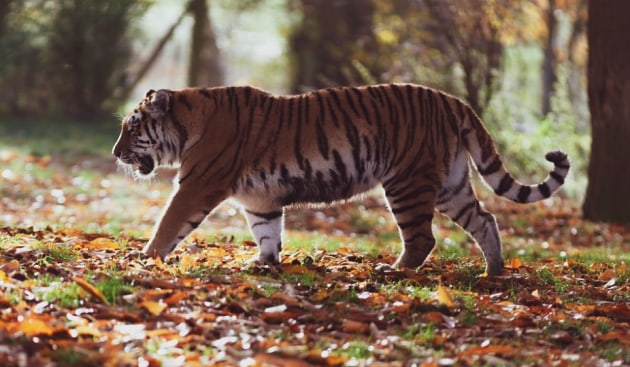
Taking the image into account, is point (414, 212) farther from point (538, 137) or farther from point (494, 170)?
point (538, 137)

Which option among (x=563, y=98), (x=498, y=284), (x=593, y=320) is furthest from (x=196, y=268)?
(x=563, y=98)

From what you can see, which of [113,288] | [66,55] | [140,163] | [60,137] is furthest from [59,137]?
[113,288]

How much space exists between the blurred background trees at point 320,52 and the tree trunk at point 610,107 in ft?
12.9

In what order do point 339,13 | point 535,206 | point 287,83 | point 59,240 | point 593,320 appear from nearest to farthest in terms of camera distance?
point 593,320, point 59,240, point 535,206, point 339,13, point 287,83

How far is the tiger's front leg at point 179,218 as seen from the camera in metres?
6.99

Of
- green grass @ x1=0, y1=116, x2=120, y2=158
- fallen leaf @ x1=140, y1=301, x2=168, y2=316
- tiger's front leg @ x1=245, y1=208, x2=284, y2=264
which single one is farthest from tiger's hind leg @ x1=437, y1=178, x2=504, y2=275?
green grass @ x1=0, y1=116, x2=120, y2=158

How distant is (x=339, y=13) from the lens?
24.2 metres

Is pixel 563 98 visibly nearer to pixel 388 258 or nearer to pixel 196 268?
pixel 388 258

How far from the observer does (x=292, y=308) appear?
18.8 ft

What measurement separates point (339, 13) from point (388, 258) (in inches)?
662

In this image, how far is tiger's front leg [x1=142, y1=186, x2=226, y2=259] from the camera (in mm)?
6988

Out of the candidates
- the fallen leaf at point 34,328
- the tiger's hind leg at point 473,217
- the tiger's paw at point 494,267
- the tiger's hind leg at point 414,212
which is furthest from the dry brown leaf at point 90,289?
the tiger's paw at point 494,267

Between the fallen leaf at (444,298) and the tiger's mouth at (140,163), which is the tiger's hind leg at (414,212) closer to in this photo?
the fallen leaf at (444,298)

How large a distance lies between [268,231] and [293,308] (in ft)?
6.16
